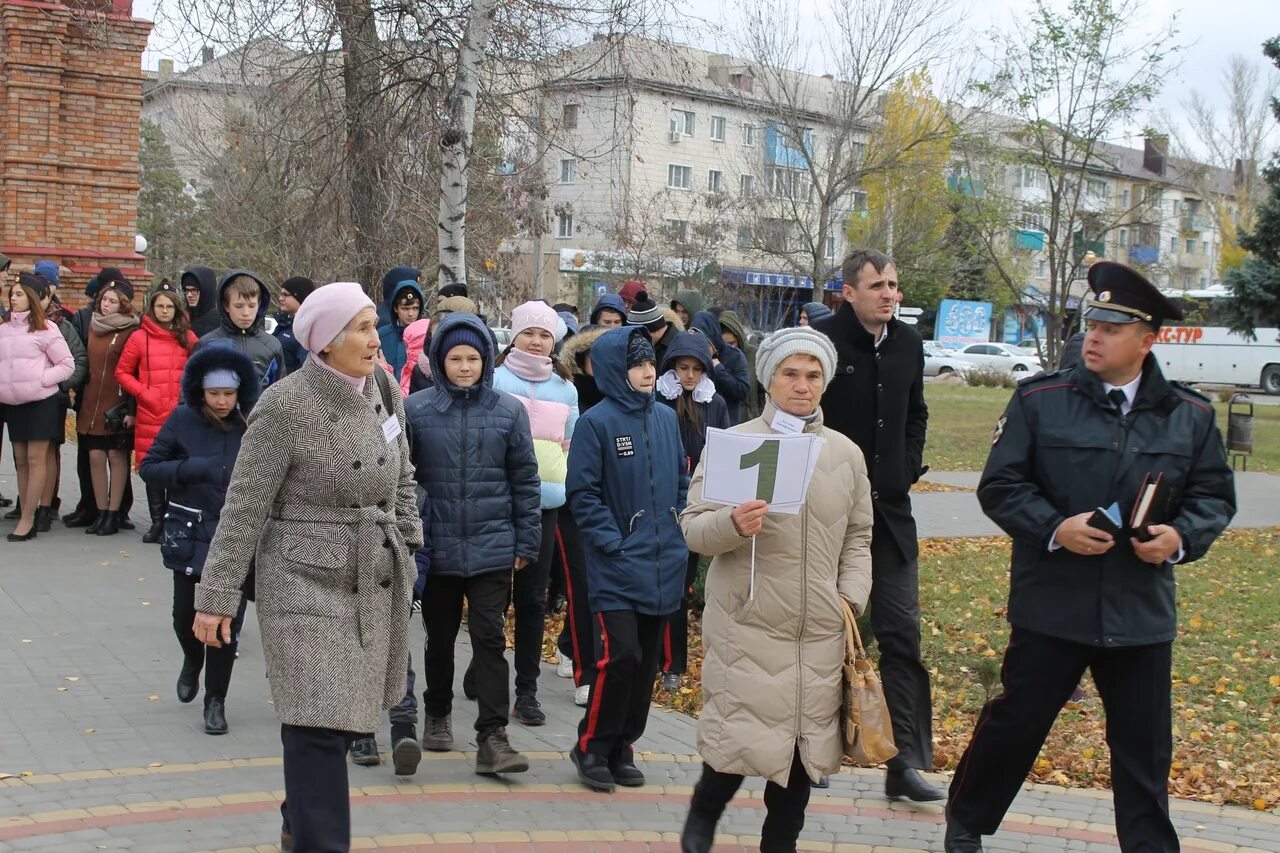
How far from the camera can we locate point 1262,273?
3164 cm

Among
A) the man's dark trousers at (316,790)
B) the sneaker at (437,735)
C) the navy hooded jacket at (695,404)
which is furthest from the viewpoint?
the navy hooded jacket at (695,404)

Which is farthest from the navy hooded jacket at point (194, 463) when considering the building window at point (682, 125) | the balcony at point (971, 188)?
the building window at point (682, 125)

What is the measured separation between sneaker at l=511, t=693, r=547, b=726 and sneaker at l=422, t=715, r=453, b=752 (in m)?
0.65

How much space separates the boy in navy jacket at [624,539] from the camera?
6023 millimetres

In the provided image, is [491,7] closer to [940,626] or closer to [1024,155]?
[940,626]

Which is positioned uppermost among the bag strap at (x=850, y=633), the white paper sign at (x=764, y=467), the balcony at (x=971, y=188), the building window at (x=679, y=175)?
the building window at (x=679, y=175)

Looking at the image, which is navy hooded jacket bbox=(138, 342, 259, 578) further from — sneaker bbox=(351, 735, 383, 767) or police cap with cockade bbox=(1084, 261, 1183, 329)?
police cap with cockade bbox=(1084, 261, 1183, 329)

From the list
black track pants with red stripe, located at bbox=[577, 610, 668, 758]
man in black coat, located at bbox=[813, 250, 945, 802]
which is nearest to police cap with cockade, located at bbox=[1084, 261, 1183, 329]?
man in black coat, located at bbox=[813, 250, 945, 802]

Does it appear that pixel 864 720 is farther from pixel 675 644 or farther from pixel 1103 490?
pixel 675 644

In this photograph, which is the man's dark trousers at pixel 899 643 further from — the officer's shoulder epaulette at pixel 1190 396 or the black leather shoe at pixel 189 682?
the black leather shoe at pixel 189 682

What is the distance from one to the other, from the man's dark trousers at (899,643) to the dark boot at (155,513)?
649 centimetres

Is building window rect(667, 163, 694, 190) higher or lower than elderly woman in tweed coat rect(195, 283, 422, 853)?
higher

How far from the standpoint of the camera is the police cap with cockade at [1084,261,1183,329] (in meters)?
4.71

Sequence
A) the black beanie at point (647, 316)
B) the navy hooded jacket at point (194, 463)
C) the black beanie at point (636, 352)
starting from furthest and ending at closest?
1. the black beanie at point (647, 316)
2. the navy hooded jacket at point (194, 463)
3. the black beanie at point (636, 352)
